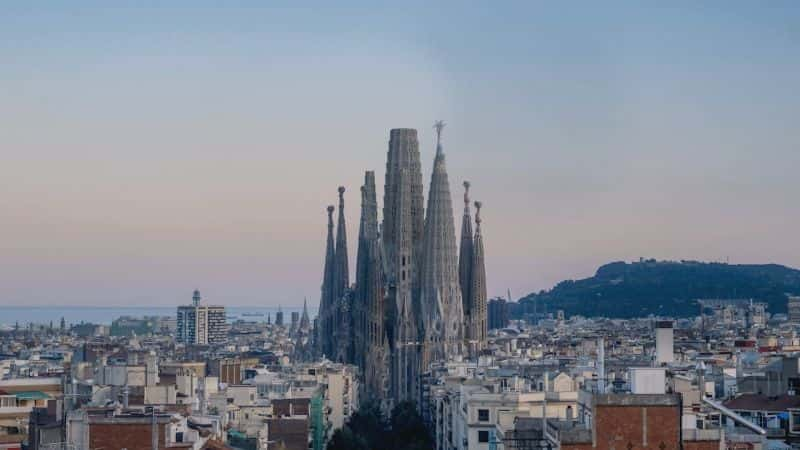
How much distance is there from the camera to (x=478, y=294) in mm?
154000

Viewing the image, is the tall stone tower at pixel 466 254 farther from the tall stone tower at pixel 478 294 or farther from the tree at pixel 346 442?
the tree at pixel 346 442

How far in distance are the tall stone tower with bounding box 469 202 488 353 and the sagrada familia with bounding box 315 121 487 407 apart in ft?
0.23

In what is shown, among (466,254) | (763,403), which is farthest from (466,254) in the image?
(763,403)

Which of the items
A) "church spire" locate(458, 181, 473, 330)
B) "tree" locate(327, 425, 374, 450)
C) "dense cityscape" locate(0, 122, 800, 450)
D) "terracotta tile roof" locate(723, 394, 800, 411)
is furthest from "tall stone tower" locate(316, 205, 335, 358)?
"terracotta tile roof" locate(723, 394, 800, 411)

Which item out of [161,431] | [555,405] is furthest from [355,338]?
[161,431]

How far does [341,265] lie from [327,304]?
3091 mm

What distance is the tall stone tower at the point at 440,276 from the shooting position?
148750 mm

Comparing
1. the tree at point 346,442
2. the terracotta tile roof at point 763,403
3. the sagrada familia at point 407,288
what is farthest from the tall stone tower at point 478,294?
the terracotta tile roof at point 763,403

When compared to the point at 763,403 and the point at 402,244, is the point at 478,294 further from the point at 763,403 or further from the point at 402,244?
the point at 763,403

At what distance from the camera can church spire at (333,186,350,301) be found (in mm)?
158375

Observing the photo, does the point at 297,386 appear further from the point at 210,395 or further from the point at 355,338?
the point at 355,338

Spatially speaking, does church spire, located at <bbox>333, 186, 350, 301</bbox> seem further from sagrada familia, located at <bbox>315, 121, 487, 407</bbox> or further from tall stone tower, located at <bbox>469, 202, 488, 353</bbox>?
tall stone tower, located at <bbox>469, 202, 488, 353</bbox>

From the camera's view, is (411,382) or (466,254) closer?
(411,382)

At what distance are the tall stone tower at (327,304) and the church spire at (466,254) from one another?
10.2 m
